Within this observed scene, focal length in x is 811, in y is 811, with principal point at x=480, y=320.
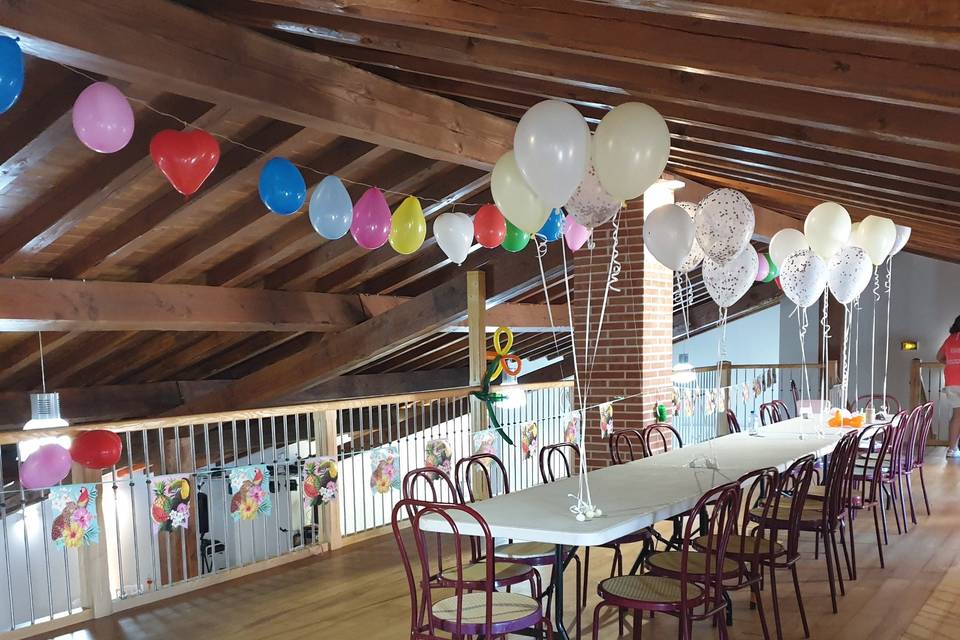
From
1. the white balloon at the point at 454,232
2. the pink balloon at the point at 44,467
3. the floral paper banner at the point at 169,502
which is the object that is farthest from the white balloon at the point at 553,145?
the pink balloon at the point at 44,467

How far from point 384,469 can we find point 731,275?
2782 mm

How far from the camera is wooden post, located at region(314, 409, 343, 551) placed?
5.86m

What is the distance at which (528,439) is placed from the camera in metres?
6.89

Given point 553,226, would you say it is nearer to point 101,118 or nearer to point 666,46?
point 666,46

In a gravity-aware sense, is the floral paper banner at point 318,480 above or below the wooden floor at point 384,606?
above

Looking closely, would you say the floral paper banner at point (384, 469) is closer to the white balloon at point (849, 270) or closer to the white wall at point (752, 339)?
the white balloon at point (849, 270)

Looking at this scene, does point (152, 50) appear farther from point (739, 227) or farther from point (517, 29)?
point (739, 227)

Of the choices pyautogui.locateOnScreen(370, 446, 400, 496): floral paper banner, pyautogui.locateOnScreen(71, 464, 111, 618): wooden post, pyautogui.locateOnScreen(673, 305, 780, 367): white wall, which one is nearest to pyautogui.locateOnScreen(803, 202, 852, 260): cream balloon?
pyautogui.locateOnScreen(370, 446, 400, 496): floral paper banner

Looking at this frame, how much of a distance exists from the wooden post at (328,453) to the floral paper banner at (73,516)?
1590mm

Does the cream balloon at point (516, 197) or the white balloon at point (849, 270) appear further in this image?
the white balloon at point (849, 270)

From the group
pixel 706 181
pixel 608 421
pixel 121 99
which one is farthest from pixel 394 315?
pixel 121 99

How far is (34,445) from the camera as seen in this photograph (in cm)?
446

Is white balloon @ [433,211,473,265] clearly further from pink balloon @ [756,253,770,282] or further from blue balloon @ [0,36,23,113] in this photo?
pink balloon @ [756,253,770,282]

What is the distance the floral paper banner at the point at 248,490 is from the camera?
16.6ft
